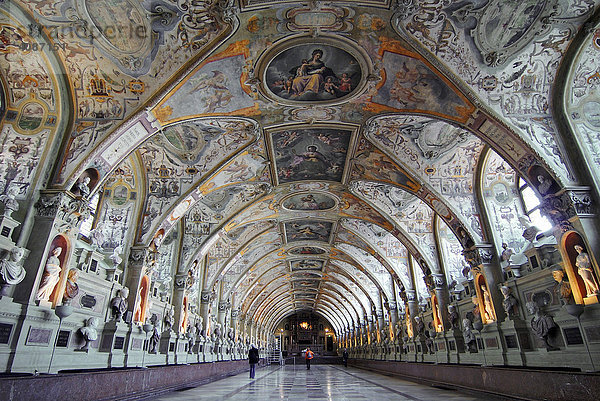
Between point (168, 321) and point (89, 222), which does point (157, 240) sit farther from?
point (168, 321)

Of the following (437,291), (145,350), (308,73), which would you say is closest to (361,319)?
(437,291)

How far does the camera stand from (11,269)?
720cm

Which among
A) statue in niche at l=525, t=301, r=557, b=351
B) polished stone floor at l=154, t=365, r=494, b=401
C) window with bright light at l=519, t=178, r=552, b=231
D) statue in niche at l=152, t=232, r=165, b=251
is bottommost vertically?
polished stone floor at l=154, t=365, r=494, b=401

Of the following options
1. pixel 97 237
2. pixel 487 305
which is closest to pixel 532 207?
pixel 487 305

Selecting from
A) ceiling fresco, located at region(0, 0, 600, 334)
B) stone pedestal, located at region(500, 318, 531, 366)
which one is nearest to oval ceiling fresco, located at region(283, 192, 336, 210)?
ceiling fresco, located at region(0, 0, 600, 334)

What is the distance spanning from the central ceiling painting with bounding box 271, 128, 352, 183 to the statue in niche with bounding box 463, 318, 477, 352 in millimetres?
7426

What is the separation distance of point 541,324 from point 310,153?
353 inches

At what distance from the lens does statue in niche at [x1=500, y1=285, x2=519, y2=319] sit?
10.7 meters

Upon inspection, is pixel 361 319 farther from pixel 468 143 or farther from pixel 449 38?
pixel 449 38

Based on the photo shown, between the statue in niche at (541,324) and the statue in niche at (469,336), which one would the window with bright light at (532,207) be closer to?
the statue in niche at (541,324)

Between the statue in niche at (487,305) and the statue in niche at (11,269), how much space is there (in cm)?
1288

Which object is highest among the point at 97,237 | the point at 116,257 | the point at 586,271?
the point at 97,237

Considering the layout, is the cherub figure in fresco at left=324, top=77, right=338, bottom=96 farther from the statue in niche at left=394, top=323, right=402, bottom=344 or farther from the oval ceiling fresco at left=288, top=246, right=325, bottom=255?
the statue in niche at left=394, top=323, right=402, bottom=344

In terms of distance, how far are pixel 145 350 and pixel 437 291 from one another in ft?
40.1
